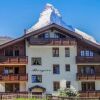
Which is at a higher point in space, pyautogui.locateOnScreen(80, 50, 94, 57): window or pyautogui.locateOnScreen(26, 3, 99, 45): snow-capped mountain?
pyautogui.locateOnScreen(26, 3, 99, 45): snow-capped mountain

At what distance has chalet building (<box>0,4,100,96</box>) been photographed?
64.7 meters

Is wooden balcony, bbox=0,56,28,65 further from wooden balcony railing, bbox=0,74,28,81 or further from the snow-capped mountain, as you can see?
the snow-capped mountain

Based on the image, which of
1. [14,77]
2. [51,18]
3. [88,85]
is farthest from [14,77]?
[51,18]

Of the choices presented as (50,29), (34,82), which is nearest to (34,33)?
(50,29)

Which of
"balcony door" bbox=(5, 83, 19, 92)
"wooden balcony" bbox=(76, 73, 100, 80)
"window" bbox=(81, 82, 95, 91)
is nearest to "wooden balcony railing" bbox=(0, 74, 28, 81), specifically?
"balcony door" bbox=(5, 83, 19, 92)

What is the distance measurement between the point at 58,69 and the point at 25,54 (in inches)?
193

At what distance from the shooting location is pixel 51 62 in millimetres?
66000

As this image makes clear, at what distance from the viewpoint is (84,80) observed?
65375 millimetres

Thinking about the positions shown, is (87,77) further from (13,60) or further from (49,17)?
(49,17)

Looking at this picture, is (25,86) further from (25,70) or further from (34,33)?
(34,33)

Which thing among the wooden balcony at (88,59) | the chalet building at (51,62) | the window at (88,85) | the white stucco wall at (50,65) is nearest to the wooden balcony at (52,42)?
the chalet building at (51,62)

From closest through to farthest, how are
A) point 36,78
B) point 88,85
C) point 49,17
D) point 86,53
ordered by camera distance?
point 36,78
point 88,85
point 86,53
point 49,17

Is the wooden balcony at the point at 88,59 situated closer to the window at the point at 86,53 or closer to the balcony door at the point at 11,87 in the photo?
the window at the point at 86,53

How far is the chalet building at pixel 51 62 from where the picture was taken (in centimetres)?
6469
